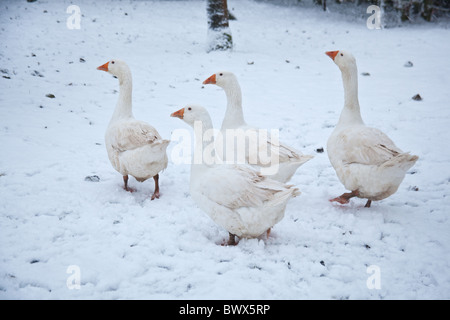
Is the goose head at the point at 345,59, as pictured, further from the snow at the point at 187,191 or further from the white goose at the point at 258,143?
the snow at the point at 187,191

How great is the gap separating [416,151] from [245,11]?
14755 millimetres

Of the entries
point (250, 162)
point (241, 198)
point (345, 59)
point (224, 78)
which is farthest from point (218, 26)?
point (241, 198)

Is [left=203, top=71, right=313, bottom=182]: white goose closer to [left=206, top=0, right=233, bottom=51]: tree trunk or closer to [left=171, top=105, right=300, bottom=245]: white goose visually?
[left=171, top=105, right=300, bottom=245]: white goose

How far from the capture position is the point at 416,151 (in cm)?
505

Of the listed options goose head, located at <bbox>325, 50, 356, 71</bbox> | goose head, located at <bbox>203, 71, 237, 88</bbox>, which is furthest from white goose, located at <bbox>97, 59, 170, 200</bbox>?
goose head, located at <bbox>325, 50, 356, 71</bbox>

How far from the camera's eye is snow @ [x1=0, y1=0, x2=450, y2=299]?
2672mm

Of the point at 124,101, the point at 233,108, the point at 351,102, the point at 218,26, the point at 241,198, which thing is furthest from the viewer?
the point at 218,26

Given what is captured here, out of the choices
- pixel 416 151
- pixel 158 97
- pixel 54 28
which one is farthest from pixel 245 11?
pixel 416 151

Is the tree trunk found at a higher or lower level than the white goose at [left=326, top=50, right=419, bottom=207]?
higher

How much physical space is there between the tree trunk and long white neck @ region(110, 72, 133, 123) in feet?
20.9

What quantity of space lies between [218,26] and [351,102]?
7225mm

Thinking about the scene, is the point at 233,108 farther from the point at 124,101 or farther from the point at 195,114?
the point at 124,101

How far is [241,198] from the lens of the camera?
292cm

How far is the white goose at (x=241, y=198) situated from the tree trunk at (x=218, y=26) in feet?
26.1
